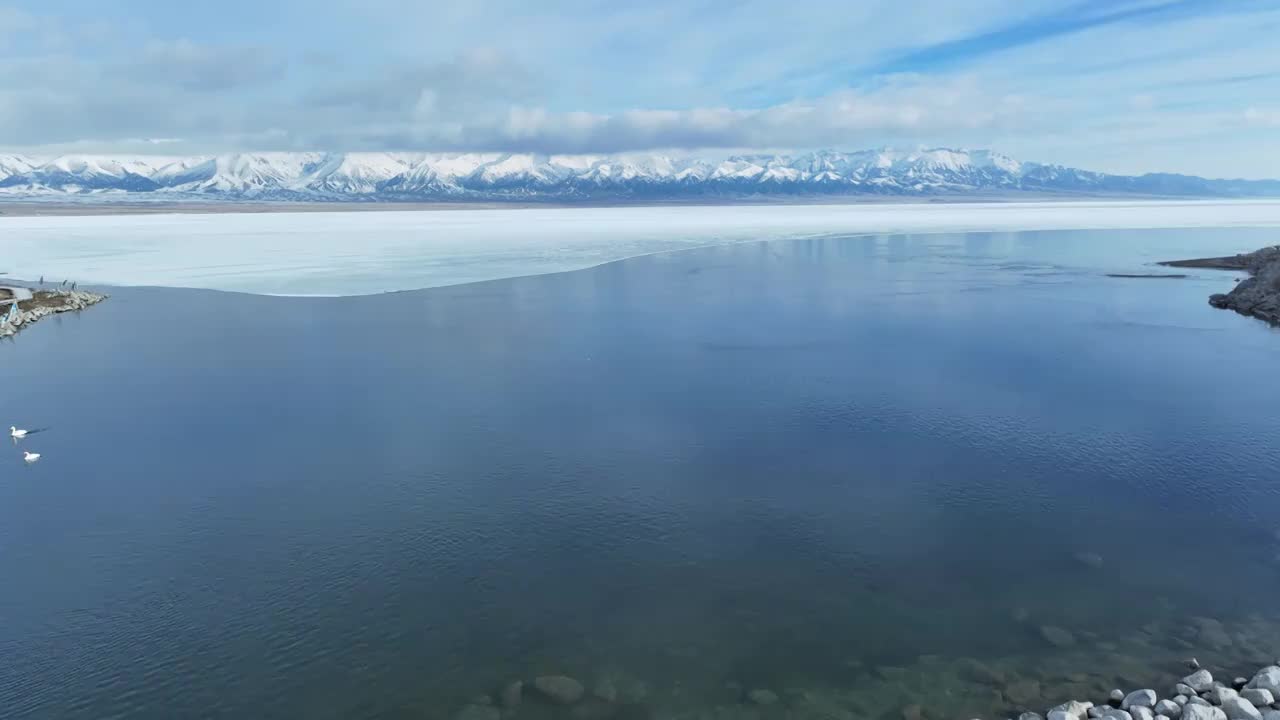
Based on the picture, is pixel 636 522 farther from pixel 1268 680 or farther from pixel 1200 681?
pixel 1268 680

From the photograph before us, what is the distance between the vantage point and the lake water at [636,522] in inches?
335

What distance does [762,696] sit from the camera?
26.9ft

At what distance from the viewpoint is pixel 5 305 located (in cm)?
2878

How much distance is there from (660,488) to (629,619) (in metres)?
3.51

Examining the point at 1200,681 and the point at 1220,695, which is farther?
the point at 1200,681

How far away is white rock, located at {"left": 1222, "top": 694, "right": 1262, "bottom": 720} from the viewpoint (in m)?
7.22

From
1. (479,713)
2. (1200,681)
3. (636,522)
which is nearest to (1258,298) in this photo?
(1200,681)

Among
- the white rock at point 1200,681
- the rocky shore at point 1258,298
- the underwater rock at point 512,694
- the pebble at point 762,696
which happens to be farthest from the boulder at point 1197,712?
the rocky shore at point 1258,298

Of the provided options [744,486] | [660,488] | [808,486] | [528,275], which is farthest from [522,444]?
[528,275]

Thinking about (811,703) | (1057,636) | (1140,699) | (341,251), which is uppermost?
(341,251)

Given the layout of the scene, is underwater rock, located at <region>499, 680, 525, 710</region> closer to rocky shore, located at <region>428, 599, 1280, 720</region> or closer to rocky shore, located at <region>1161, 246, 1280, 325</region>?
rocky shore, located at <region>428, 599, 1280, 720</region>

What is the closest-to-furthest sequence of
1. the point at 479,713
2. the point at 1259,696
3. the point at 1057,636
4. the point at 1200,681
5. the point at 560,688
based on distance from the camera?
1. the point at 1259,696
2. the point at 1200,681
3. the point at 479,713
4. the point at 560,688
5. the point at 1057,636

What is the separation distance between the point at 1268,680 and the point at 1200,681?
0.59 m

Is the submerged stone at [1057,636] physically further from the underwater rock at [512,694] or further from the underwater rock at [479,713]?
the underwater rock at [479,713]
